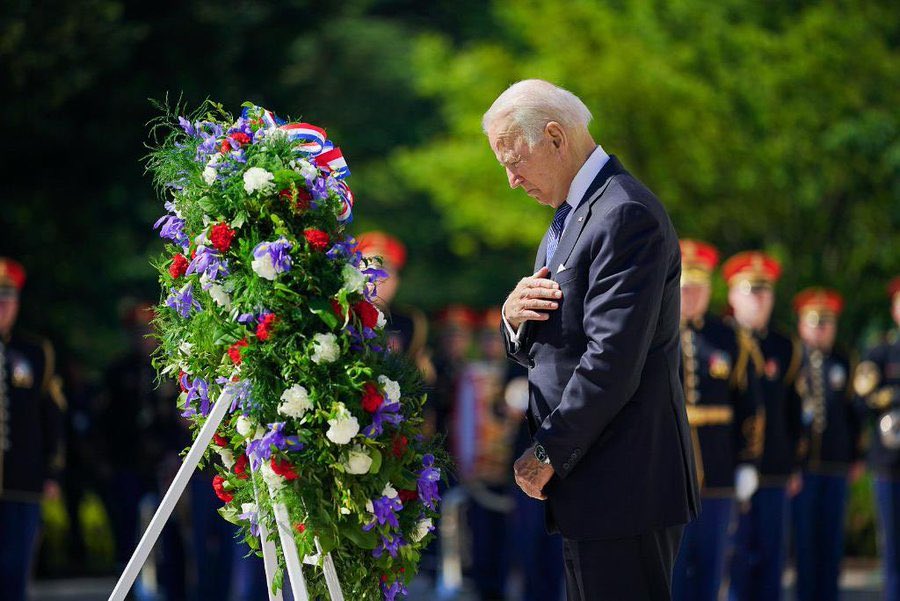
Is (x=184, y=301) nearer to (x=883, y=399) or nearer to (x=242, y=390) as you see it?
(x=242, y=390)

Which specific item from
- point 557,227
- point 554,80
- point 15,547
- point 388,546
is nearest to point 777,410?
point 15,547

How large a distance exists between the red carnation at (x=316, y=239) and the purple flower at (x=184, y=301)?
1.31ft

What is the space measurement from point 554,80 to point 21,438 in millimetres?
8426

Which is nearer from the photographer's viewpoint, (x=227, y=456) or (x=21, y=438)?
(x=227, y=456)

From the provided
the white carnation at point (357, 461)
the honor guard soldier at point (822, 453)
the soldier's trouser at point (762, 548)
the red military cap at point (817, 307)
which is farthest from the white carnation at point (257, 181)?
Answer: the red military cap at point (817, 307)

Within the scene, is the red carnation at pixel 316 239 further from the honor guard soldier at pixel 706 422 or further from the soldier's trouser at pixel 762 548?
the soldier's trouser at pixel 762 548

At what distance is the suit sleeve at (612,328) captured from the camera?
409 centimetres

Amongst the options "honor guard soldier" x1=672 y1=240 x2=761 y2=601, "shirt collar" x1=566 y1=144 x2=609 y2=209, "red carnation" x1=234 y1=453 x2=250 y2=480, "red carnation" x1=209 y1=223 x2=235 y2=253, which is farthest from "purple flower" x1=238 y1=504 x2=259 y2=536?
"honor guard soldier" x1=672 y1=240 x2=761 y2=601

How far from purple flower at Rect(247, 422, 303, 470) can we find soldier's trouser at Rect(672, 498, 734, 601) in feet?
15.2

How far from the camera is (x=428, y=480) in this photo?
14.9ft

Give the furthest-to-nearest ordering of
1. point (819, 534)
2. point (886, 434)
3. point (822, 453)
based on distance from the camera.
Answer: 1. point (822, 453)
2. point (819, 534)
3. point (886, 434)

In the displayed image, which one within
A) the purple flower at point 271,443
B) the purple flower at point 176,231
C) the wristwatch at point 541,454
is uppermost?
the purple flower at point 176,231

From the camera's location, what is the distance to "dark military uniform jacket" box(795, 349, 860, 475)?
11188 mm

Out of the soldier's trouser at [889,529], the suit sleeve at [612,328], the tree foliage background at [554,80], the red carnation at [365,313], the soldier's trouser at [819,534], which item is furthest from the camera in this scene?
the tree foliage background at [554,80]
